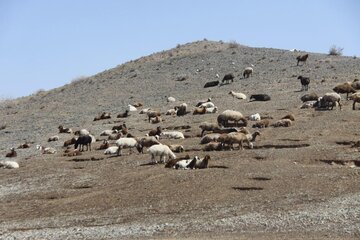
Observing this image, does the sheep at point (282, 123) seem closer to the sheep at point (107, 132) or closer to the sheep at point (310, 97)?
the sheep at point (310, 97)

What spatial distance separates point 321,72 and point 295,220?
37217 millimetres

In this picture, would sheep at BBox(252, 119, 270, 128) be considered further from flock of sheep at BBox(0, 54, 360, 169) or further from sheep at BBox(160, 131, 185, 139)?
sheep at BBox(160, 131, 185, 139)

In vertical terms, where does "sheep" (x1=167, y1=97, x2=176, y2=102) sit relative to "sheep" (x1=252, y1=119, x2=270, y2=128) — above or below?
above

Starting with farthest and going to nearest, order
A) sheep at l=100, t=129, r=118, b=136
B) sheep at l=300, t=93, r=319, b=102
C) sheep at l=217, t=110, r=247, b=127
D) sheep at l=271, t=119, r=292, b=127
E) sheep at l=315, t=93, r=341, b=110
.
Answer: sheep at l=300, t=93, r=319, b=102 < sheep at l=100, t=129, r=118, b=136 < sheep at l=315, t=93, r=341, b=110 < sheep at l=217, t=110, r=247, b=127 < sheep at l=271, t=119, r=292, b=127

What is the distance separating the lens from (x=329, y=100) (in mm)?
35125

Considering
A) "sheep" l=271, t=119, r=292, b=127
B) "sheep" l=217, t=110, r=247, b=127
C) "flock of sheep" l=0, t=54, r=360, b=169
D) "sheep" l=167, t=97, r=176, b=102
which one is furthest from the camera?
"sheep" l=167, t=97, r=176, b=102

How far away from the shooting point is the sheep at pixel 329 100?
1371 inches

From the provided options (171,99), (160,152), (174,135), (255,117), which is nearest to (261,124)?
(255,117)

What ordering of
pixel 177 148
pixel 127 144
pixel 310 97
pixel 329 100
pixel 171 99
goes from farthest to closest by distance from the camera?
pixel 171 99, pixel 310 97, pixel 329 100, pixel 127 144, pixel 177 148

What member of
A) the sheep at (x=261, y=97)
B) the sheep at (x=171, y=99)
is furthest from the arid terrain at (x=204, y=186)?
the sheep at (x=171, y=99)

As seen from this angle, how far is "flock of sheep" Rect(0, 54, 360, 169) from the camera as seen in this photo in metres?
26.7

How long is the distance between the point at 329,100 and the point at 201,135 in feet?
27.7

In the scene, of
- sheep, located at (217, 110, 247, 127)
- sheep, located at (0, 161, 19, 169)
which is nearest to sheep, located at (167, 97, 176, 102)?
sheep, located at (217, 110, 247, 127)

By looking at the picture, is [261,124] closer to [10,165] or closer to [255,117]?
[255,117]
